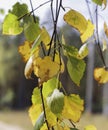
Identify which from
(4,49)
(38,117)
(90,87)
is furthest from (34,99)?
(4,49)

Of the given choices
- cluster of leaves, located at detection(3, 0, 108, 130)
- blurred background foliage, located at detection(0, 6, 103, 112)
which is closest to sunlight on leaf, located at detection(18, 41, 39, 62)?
cluster of leaves, located at detection(3, 0, 108, 130)

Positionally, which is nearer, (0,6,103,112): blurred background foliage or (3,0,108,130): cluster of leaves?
(3,0,108,130): cluster of leaves

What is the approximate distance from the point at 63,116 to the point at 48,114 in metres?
0.01

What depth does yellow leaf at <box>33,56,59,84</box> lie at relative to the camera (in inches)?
12.9

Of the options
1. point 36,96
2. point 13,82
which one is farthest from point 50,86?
point 13,82

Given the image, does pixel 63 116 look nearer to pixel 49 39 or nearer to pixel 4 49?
pixel 49 39

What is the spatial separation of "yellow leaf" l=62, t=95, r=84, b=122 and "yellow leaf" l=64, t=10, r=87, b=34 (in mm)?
57

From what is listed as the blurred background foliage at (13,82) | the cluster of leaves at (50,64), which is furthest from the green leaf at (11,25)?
the blurred background foliage at (13,82)

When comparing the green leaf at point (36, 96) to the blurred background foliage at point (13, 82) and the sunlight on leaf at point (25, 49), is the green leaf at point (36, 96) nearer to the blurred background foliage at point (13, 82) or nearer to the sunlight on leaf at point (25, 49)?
the sunlight on leaf at point (25, 49)

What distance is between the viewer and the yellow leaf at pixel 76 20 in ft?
1.17

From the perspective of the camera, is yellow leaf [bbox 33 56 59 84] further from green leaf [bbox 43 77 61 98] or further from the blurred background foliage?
the blurred background foliage

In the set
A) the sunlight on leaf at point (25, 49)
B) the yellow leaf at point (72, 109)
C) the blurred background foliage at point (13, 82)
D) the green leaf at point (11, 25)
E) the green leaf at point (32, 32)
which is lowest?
the blurred background foliage at point (13, 82)

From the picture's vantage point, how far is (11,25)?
377mm

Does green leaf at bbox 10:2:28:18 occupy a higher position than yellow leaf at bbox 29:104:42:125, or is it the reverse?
green leaf at bbox 10:2:28:18
